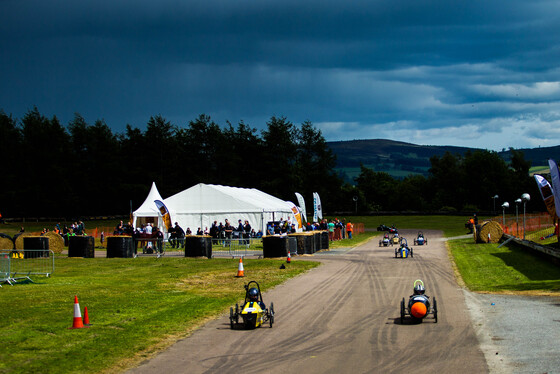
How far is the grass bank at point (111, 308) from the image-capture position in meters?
10.6

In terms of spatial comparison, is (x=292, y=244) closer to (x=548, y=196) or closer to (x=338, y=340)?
(x=548, y=196)

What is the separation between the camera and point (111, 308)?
15.8 metres

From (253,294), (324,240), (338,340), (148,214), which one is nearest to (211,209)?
(148,214)

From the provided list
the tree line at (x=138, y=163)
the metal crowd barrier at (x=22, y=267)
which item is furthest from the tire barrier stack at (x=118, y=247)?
the tree line at (x=138, y=163)

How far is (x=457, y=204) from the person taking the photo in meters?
144

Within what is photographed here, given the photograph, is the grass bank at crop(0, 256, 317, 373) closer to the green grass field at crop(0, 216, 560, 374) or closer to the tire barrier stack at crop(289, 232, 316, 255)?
the green grass field at crop(0, 216, 560, 374)

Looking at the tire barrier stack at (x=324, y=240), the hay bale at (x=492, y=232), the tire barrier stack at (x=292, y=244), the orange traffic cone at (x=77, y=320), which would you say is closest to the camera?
the orange traffic cone at (x=77, y=320)

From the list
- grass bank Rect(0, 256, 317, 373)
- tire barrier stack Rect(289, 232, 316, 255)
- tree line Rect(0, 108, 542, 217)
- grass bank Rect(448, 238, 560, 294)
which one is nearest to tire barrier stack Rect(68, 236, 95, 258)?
grass bank Rect(0, 256, 317, 373)

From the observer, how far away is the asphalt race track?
973 centimetres

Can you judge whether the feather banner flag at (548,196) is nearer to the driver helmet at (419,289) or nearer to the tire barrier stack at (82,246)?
the driver helmet at (419,289)

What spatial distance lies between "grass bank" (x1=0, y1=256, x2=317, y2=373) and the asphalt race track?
94 cm

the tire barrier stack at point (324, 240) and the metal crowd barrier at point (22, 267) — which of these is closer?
the metal crowd barrier at point (22, 267)

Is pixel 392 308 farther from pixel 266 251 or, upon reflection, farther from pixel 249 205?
pixel 249 205

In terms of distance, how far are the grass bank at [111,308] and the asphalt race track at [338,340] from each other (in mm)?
935
